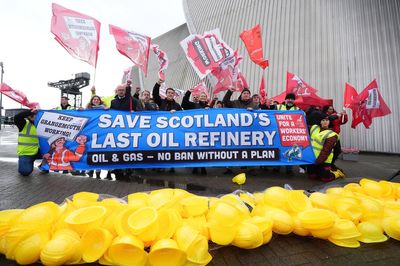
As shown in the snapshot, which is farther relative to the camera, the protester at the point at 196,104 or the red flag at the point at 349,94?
the red flag at the point at 349,94

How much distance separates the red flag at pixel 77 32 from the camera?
17.8 ft

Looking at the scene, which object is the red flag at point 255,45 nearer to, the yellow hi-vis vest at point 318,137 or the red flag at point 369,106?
the yellow hi-vis vest at point 318,137

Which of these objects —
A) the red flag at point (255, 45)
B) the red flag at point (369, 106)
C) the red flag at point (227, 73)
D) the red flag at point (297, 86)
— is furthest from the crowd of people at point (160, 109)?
the red flag at point (369, 106)

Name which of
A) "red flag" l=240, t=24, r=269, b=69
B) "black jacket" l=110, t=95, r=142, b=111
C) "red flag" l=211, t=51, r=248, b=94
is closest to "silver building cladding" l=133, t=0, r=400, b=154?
"red flag" l=240, t=24, r=269, b=69

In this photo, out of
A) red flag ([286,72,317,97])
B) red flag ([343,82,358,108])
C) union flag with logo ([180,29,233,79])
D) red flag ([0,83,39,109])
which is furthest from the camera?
red flag ([286,72,317,97])

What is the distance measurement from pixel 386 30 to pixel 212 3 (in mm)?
13211

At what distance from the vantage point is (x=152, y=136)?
17.6 feet

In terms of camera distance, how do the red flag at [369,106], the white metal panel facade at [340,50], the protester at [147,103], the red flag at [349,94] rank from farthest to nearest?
the white metal panel facade at [340,50]
the red flag at [349,94]
the red flag at [369,106]
the protester at [147,103]

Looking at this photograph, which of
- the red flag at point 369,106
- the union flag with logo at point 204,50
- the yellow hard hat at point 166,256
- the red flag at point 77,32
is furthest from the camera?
the red flag at point 369,106

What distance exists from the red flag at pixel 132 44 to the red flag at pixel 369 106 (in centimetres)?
704

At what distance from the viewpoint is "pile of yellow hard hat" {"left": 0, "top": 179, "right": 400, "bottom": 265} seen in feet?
5.94

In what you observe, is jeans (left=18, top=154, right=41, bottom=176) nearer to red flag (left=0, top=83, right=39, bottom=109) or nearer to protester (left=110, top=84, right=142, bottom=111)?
red flag (left=0, top=83, right=39, bottom=109)

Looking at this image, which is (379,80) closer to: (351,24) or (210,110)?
(351,24)

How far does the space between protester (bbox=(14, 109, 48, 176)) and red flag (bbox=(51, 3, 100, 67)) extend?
1653 millimetres
